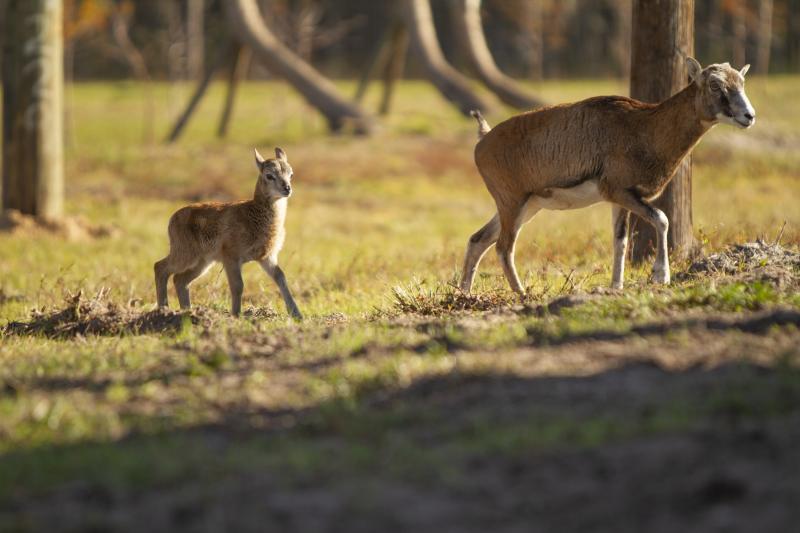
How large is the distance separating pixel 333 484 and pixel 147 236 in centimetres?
1236

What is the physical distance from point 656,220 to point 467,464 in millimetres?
5021

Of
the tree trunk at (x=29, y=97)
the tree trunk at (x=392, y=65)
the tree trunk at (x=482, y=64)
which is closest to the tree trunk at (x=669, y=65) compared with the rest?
the tree trunk at (x=29, y=97)

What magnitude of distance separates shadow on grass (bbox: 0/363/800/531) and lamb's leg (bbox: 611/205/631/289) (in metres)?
3.77

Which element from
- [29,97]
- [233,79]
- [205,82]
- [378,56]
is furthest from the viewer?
[378,56]

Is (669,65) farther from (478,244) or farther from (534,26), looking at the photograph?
(534,26)

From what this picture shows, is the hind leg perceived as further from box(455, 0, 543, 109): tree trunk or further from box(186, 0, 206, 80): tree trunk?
box(186, 0, 206, 80): tree trunk

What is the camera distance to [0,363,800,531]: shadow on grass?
5.00m

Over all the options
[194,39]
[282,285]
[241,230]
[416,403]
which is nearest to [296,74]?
[241,230]

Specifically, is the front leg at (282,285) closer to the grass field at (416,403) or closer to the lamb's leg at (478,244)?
the grass field at (416,403)

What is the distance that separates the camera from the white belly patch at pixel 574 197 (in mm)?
10359

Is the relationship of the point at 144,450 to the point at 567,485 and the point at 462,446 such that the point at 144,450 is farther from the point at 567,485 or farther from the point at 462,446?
the point at 567,485

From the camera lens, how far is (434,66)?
2508 centimetres

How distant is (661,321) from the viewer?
7898 mm

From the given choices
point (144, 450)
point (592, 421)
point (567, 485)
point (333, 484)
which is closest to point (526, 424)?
point (592, 421)
